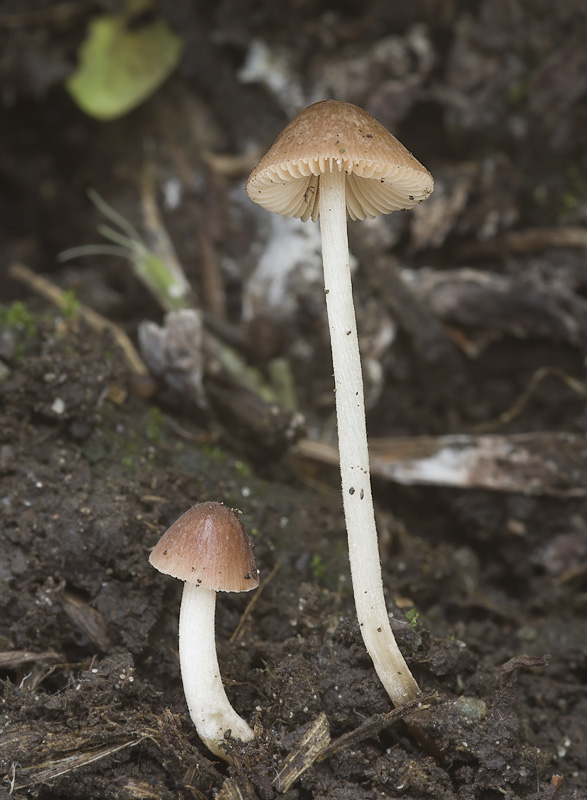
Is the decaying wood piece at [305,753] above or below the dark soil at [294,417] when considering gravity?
below

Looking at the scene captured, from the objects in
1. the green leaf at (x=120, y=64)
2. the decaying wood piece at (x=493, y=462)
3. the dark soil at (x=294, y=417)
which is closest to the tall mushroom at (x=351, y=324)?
the dark soil at (x=294, y=417)

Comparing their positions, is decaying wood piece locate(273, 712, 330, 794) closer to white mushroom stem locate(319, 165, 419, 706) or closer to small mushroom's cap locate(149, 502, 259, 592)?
white mushroom stem locate(319, 165, 419, 706)

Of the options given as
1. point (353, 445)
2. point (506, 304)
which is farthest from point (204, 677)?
point (506, 304)

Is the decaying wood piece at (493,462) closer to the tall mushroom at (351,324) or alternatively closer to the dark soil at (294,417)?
the dark soil at (294,417)

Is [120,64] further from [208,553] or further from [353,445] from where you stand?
[208,553]

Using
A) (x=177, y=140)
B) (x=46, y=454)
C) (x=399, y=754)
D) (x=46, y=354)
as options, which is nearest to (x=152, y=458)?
(x=46, y=454)
